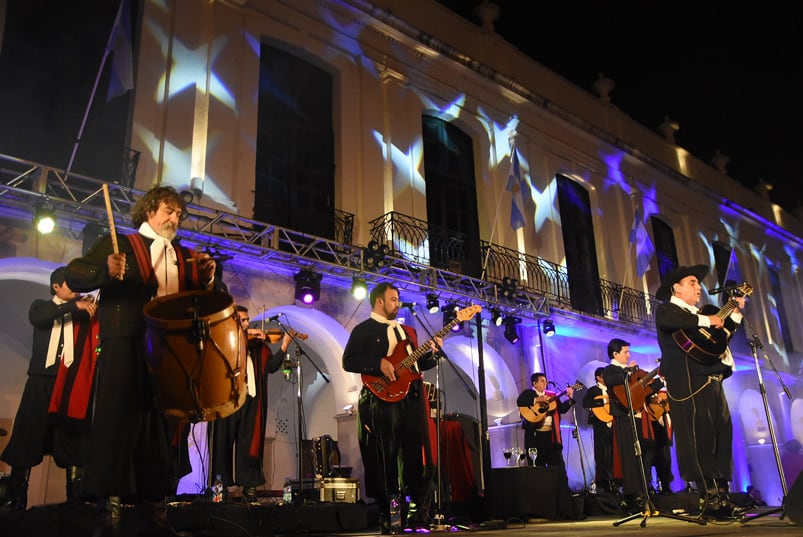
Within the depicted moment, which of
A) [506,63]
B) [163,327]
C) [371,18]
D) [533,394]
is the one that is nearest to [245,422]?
[163,327]

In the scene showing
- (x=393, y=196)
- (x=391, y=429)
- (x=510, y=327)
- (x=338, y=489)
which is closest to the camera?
(x=391, y=429)

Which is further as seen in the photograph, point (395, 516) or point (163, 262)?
point (395, 516)

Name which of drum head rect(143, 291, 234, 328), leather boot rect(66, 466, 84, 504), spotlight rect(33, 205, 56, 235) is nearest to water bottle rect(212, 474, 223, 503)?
leather boot rect(66, 466, 84, 504)

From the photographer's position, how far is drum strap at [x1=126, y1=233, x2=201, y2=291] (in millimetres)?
3396

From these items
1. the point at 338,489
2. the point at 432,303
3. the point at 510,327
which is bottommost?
the point at 338,489

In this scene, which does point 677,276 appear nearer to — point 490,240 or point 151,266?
point 151,266

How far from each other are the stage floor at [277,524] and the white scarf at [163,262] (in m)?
1.13

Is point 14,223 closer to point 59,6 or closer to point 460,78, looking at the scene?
point 59,6

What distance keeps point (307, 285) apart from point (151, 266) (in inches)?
288

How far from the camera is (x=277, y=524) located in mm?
5512

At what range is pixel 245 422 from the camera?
697 cm

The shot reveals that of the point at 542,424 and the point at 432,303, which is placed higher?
the point at 432,303

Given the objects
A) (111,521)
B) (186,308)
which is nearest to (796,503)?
(186,308)

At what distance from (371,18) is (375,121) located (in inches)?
88.0
